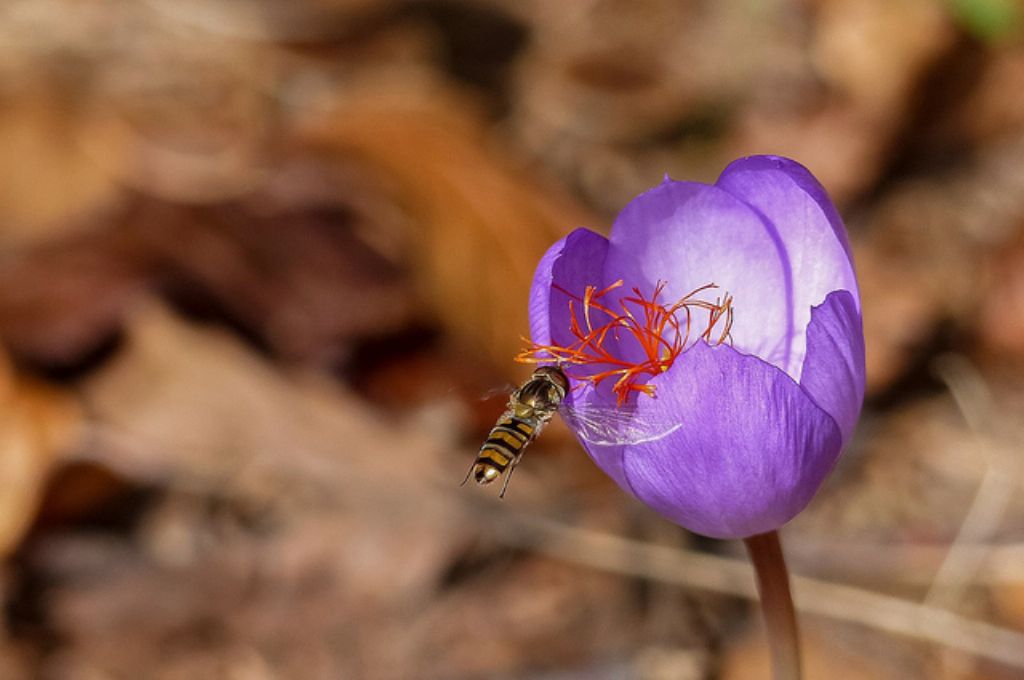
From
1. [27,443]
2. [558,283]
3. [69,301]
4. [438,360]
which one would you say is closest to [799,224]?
[558,283]

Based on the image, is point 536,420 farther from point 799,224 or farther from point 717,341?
point 799,224

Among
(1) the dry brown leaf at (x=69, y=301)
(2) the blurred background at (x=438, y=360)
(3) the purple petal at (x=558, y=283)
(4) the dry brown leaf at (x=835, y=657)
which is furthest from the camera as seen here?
(1) the dry brown leaf at (x=69, y=301)

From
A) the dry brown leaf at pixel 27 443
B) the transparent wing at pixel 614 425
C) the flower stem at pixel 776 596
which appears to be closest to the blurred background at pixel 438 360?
the dry brown leaf at pixel 27 443

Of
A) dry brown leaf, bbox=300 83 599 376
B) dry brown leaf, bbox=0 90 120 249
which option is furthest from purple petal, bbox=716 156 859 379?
dry brown leaf, bbox=0 90 120 249

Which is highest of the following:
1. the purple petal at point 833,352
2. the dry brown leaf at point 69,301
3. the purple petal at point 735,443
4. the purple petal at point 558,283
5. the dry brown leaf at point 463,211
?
the dry brown leaf at point 463,211

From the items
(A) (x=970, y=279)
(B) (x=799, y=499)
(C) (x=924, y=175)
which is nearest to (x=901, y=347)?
(A) (x=970, y=279)

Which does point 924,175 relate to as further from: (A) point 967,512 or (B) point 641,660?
(B) point 641,660

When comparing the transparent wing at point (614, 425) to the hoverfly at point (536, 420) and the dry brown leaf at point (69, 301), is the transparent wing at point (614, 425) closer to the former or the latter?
the hoverfly at point (536, 420)
